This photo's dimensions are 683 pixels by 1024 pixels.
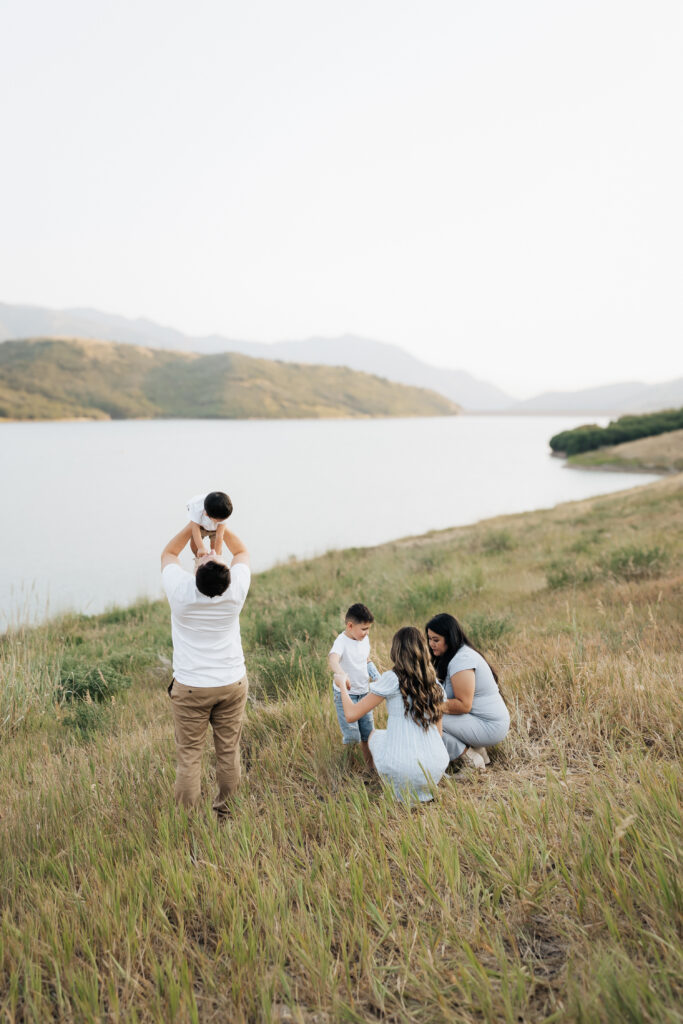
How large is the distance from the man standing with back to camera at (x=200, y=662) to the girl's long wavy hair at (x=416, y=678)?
947 millimetres

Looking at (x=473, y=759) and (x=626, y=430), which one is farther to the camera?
(x=626, y=430)

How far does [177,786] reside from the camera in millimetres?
3707

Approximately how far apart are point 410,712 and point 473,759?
685mm

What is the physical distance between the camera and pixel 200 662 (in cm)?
359

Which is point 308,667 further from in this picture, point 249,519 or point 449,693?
point 249,519

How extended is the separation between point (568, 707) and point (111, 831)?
311 cm

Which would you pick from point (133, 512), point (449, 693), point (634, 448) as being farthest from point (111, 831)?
point (634, 448)

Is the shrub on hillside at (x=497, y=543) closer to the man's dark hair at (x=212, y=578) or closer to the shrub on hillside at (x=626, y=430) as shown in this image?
the man's dark hair at (x=212, y=578)

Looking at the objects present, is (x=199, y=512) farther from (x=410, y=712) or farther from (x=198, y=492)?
(x=198, y=492)

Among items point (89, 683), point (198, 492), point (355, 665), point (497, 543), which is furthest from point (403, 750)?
point (198, 492)

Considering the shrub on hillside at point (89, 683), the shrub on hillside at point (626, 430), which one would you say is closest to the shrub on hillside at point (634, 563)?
the shrub on hillside at point (89, 683)

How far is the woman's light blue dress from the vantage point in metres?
3.56

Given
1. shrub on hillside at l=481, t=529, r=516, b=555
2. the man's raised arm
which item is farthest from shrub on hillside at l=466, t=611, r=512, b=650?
shrub on hillside at l=481, t=529, r=516, b=555

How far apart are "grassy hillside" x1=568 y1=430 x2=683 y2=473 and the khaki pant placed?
170ft
